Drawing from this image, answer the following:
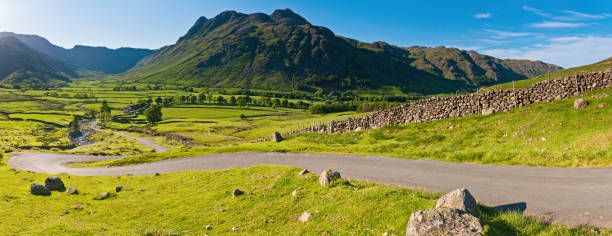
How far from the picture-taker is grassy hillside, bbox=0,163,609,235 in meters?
10.3

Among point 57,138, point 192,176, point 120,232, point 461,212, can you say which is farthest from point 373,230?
point 57,138

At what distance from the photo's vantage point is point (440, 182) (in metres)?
16.3

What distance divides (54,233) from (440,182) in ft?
64.9

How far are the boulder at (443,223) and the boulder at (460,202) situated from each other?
0.41 m

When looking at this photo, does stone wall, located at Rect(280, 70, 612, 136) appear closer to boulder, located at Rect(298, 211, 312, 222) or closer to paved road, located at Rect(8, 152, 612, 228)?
paved road, located at Rect(8, 152, 612, 228)

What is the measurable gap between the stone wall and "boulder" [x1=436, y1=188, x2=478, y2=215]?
84.7 feet

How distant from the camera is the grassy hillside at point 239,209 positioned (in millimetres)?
10305

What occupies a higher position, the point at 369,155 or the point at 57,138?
the point at 369,155

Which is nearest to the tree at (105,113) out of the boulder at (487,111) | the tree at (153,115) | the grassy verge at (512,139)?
the tree at (153,115)

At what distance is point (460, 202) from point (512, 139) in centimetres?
1804

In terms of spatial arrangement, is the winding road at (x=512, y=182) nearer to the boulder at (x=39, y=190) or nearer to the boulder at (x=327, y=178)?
the boulder at (x=327, y=178)

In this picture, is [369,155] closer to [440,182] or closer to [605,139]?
[440,182]

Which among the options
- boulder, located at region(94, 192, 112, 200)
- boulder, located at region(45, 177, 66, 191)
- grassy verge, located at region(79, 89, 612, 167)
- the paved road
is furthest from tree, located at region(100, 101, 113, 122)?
the paved road

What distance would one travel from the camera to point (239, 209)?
15.2 metres
